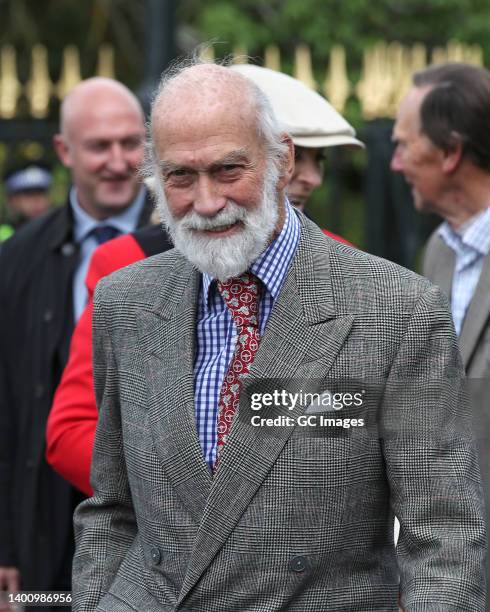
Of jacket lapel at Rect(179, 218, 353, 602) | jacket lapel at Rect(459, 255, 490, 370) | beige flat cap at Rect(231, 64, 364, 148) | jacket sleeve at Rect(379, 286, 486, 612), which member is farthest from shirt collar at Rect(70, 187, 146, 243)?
jacket sleeve at Rect(379, 286, 486, 612)

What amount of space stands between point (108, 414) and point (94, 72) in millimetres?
12797

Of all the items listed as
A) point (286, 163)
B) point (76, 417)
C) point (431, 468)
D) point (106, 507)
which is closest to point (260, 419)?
point (431, 468)

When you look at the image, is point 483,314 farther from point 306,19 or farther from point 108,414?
point 306,19

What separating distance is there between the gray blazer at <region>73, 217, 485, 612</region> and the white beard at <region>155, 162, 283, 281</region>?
0.11m

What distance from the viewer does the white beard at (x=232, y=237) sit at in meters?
2.74

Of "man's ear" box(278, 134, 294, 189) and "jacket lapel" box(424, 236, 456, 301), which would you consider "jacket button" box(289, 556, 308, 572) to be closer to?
"man's ear" box(278, 134, 294, 189)

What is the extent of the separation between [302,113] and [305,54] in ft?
19.3

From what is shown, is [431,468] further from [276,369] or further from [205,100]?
[205,100]

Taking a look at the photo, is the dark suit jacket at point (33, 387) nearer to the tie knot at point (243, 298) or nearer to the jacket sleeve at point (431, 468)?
the tie knot at point (243, 298)

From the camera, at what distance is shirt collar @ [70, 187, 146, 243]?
4.84 meters

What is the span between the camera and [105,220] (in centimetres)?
495

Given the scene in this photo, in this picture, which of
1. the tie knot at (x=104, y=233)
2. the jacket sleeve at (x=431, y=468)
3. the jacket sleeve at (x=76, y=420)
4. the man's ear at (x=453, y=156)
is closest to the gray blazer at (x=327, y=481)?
the jacket sleeve at (x=431, y=468)

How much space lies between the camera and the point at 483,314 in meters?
4.03

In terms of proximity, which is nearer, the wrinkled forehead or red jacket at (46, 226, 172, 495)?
the wrinkled forehead
